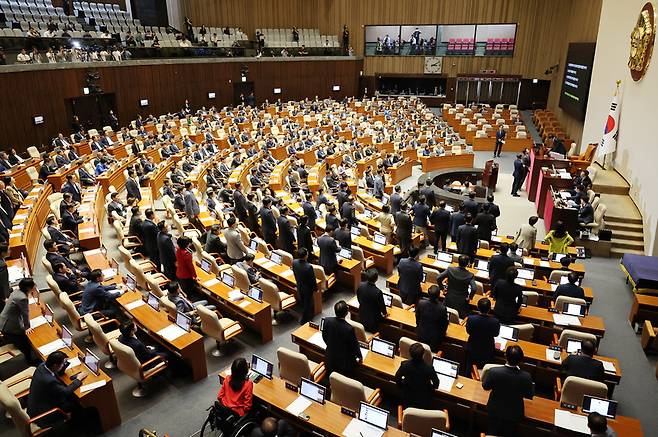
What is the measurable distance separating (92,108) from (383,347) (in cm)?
1950

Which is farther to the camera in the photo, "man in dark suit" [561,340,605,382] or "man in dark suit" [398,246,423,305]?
"man in dark suit" [398,246,423,305]

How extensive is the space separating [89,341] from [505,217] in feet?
37.1

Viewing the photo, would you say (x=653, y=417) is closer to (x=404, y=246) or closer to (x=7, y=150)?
(x=404, y=246)

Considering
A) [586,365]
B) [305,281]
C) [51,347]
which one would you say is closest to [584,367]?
[586,365]

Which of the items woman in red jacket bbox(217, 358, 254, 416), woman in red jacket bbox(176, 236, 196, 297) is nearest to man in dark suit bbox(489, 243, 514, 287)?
woman in red jacket bbox(217, 358, 254, 416)

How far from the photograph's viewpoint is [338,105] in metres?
28.7

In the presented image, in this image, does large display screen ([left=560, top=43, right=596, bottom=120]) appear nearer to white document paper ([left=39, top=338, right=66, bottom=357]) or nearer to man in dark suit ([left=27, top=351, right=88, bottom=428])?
white document paper ([left=39, top=338, right=66, bottom=357])

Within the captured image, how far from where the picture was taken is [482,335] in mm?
5582

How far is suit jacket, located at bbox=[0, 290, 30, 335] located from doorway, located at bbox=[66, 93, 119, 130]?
15206 millimetres

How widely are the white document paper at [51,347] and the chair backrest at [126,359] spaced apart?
2.65 feet

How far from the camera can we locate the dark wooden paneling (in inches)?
643

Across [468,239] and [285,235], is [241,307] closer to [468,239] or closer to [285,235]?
[285,235]

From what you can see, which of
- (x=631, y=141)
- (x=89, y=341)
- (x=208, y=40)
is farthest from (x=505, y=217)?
(x=208, y=40)

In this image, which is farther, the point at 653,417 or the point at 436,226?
the point at 436,226
